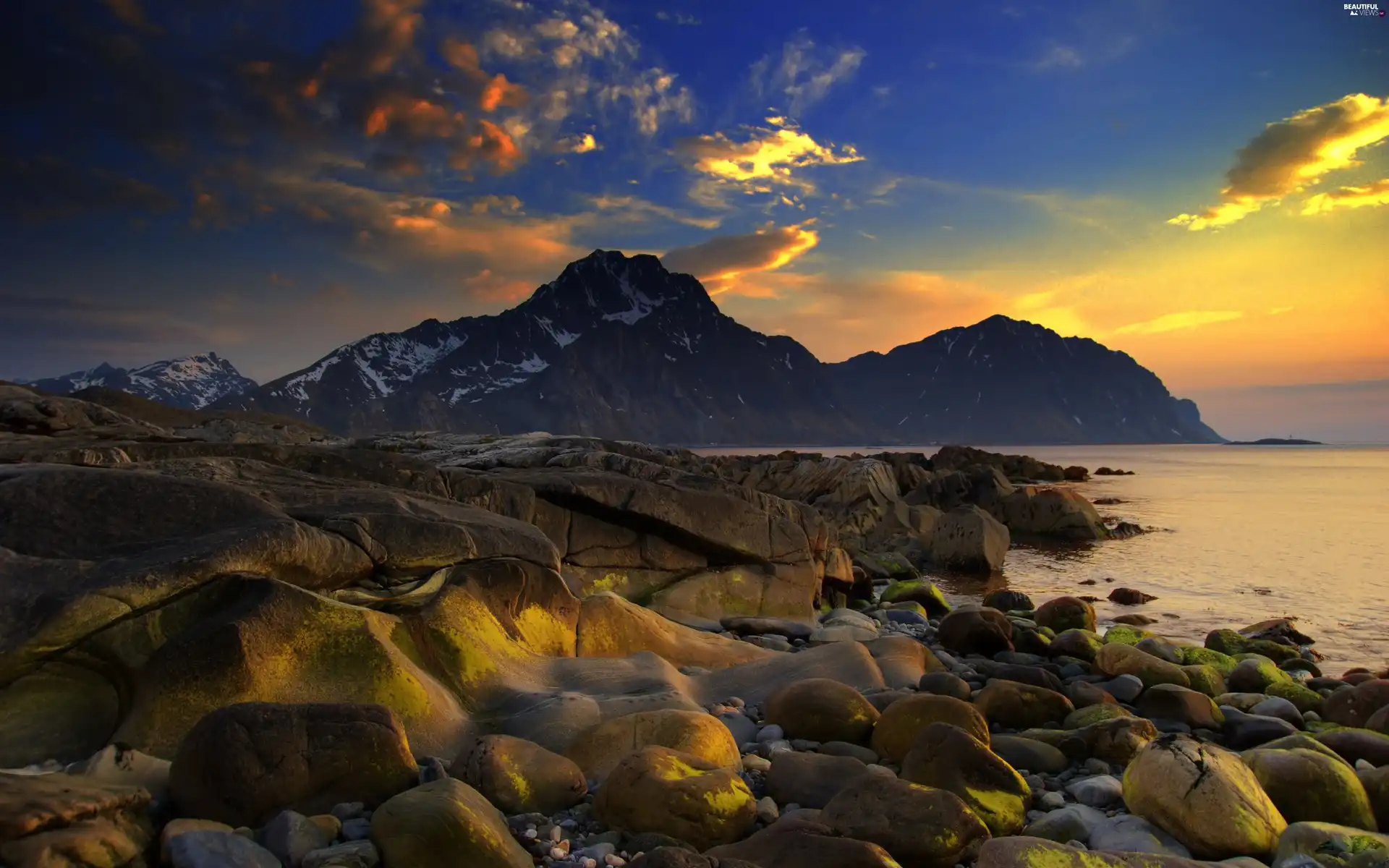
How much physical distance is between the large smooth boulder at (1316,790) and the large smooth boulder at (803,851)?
136 inches

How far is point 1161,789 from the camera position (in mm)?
5793

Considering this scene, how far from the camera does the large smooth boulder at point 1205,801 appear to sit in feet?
18.1

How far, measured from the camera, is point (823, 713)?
24.8ft

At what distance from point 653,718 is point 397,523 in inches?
148

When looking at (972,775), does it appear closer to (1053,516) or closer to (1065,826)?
(1065,826)

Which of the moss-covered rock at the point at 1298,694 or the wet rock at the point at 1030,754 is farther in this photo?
the moss-covered rock at the point at 1298,694

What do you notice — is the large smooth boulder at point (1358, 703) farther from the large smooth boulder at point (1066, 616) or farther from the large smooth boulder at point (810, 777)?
the large smooth boulder at point (810, 777)

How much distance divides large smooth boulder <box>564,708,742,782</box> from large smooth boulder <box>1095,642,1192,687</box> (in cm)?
677

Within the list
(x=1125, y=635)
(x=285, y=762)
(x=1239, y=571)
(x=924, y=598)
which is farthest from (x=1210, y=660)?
(x=1239, y=571)

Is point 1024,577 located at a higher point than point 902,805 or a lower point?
lower

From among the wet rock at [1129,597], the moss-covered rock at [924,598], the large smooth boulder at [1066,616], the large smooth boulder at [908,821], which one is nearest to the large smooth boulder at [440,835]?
the large smooth boulder at [908,821]

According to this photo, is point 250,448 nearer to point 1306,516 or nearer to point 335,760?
point 335,760

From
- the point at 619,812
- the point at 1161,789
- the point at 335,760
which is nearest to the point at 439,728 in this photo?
the point at 335,760

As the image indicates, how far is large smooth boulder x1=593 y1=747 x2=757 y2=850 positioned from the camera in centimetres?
526
